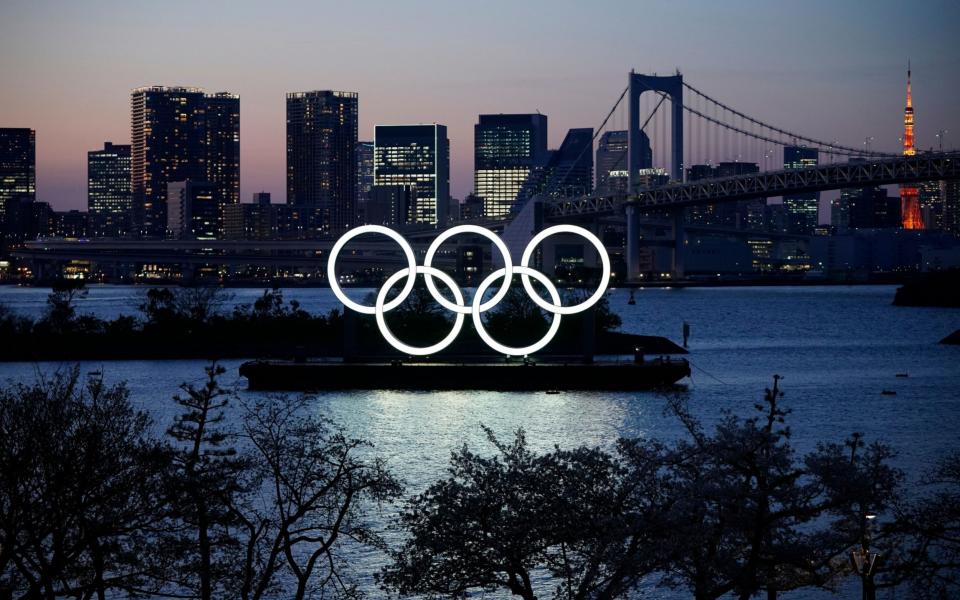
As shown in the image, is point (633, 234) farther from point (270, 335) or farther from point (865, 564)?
point (865, 564)

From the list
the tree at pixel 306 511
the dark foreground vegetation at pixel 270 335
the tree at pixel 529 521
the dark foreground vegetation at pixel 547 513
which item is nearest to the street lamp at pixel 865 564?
the dark foreground vegetation at pixel 547 513

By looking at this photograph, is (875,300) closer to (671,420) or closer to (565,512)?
(671,420)

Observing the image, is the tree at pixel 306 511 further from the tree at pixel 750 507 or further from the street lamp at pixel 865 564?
the street lamp at pixel 865 564

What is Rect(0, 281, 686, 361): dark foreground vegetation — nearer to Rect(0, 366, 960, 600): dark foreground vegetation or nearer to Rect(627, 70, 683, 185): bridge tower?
Rect(0, 366, 960, 600): dark foreground vegetation

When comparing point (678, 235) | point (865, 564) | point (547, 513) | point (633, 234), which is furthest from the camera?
point (678, 235)

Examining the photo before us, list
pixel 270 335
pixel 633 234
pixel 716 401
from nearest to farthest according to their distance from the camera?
pixel 716 401 < pixel 270 335 < pixel 633 234

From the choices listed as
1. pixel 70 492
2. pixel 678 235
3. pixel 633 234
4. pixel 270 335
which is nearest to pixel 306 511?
pixel 70 492

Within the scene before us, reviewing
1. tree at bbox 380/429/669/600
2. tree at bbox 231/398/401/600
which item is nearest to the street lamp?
tree at bbox 380/429/669/600
